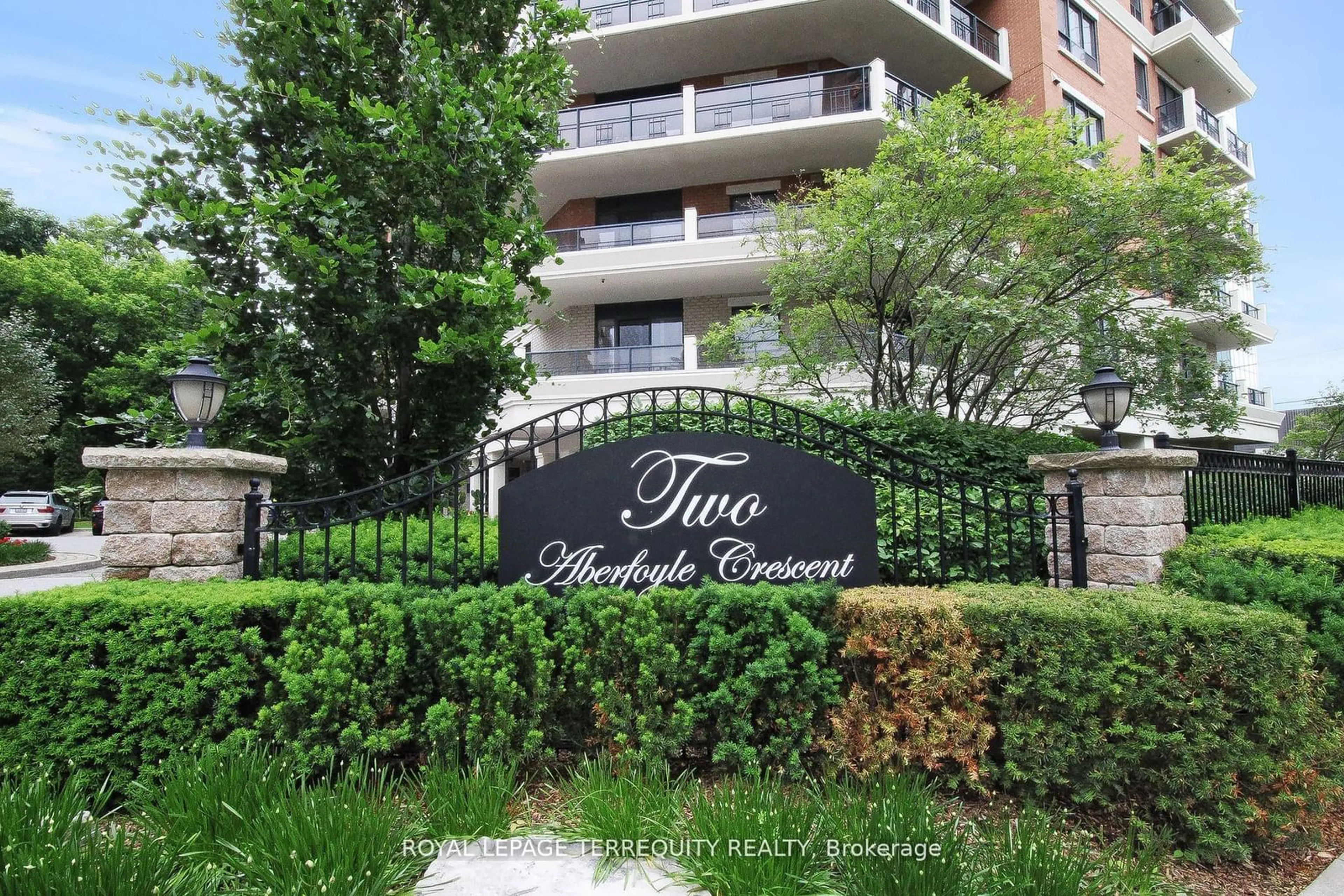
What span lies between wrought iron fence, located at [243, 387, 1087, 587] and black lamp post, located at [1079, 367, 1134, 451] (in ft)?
1.72

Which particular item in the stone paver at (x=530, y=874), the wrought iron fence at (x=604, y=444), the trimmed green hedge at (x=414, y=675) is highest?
the wrought iron fence at (x=604, y=444)

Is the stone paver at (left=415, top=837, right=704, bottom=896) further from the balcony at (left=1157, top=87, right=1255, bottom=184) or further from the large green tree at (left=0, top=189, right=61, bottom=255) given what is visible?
the large green tree at (left=0, top=189, right=61, bottom=255)

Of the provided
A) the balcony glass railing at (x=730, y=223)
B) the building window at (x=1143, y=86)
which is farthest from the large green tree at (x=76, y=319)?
the building window at (x=1143, y=86)

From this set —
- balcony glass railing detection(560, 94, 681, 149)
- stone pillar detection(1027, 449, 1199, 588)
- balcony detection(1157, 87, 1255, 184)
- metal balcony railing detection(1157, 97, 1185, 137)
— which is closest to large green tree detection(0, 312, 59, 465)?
balcony glass railing detection(560, 94, 681, 149)

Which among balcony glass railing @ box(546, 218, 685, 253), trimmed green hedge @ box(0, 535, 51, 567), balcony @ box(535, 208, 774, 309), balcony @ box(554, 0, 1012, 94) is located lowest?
trimmed green hedge @ box(0, 535, 51, 567)

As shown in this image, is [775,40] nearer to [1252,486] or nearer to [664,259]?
[664,259]

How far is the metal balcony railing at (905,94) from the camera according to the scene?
1513 cm

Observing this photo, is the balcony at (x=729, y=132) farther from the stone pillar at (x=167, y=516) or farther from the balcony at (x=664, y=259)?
the stone pillar at (x=167, y=516)

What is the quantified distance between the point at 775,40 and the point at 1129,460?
51.1 feet

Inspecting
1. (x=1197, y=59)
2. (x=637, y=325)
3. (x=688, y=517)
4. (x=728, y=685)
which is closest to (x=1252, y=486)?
(x=688, y=517)

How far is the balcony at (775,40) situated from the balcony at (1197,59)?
897 cm

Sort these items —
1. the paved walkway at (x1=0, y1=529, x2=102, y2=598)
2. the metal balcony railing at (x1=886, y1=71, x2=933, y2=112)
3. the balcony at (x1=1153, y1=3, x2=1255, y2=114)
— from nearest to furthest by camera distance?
the paved walkway at (x1=0, y1=529, x2=102, y2=598), the metal balcony railing at (x1=886, y1=71, x2=933, y2=112), the balcony at (x1=1153, y1=3, x2=1255, y2=114)

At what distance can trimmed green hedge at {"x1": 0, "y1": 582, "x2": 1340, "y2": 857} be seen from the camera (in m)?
2.94

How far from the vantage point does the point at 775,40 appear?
53.6ft
